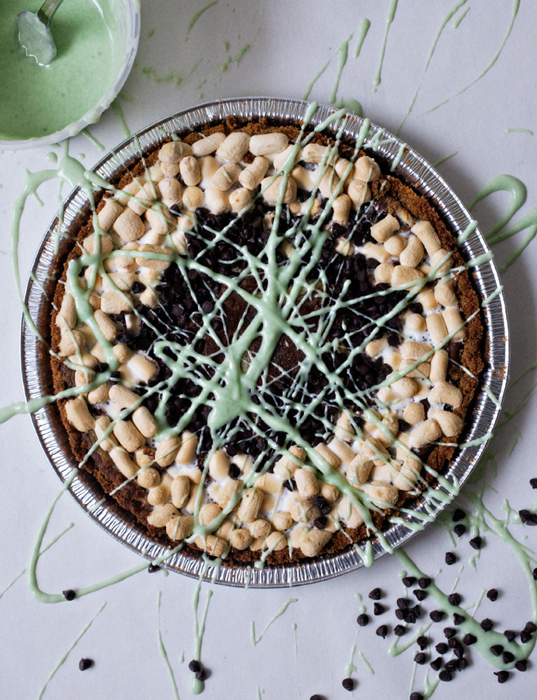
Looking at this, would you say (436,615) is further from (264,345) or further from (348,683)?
(264,345)

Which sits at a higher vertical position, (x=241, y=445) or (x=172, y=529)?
(x=241, y=445)

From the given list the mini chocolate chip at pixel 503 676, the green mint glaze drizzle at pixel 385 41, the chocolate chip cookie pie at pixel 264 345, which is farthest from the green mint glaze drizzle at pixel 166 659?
the green mint glaze drizzle at pixel 385 41

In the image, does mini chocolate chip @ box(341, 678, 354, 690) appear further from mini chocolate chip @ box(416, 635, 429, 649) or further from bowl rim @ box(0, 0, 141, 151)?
bowl rim @ box(0, 0, 141, 151)

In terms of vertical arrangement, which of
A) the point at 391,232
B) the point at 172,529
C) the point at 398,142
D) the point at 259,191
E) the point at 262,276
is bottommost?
the point at 172,529

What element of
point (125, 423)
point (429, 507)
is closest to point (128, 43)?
point (125, 423)

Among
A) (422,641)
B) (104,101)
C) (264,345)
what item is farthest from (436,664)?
(104,101)

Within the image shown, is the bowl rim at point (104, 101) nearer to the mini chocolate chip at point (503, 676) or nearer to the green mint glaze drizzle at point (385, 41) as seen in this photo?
the green mint glaze drizzle at point (385, 41)

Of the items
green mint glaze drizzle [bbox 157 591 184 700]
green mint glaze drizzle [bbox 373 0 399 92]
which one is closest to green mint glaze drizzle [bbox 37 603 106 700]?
green mint glaze drizzle [bbox 157 591 184 700]

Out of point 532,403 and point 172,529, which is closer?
point 172,529

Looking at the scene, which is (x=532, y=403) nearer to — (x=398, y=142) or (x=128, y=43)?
(x=398, y=142)
